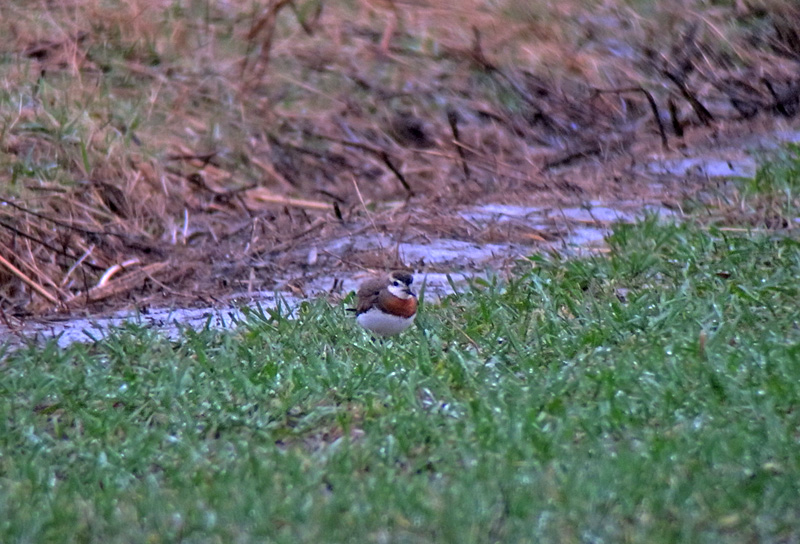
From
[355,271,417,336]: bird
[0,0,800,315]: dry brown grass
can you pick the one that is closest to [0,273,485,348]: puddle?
[0,0,800,315]: dry brown grass

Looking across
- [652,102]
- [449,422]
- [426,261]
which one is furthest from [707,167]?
[449,422]

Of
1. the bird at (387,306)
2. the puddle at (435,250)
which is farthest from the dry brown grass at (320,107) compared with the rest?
the bird at (387,306)

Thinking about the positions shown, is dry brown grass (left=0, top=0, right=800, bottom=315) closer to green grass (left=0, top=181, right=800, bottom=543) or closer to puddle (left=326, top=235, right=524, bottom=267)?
puddle (left=326, top=235, right=524, bottom=267)

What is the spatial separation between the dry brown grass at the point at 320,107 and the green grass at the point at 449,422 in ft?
7.24

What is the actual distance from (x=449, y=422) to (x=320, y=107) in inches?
263

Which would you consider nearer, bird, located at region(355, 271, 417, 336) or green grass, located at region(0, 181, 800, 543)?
green grass, located at region(0, 181, 800, 543)

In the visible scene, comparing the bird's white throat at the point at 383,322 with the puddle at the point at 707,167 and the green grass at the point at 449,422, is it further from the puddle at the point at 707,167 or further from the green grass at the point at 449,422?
the puddle at the point at 707,167

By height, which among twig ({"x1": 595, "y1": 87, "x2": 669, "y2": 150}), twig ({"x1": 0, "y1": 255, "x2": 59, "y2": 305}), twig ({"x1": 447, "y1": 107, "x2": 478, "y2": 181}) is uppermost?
twig ({"x1": 0, "y1": 255, "x2": 59, "y2": 305})

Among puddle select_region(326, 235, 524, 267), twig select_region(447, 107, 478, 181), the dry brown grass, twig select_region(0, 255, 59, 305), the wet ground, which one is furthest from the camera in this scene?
twig select_region(447, 107, 478, 181)

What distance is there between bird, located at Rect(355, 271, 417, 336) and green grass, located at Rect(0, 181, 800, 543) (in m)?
0.12

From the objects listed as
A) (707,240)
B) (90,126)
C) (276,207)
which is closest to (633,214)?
(707,240)

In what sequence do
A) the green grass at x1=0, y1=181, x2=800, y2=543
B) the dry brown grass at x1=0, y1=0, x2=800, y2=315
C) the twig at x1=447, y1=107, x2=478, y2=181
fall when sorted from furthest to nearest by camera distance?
the twig at x1=447, y1=107, x2=478, y2=181, the dry brown grass at x1=0, y1=0, x2=800, y2=315, the green grass at x1=0, y1=181, x2=800, y2=543

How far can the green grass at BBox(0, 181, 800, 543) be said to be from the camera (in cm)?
414

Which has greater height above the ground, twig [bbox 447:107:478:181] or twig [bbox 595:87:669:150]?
twig [bbox 595:87:669:150]
